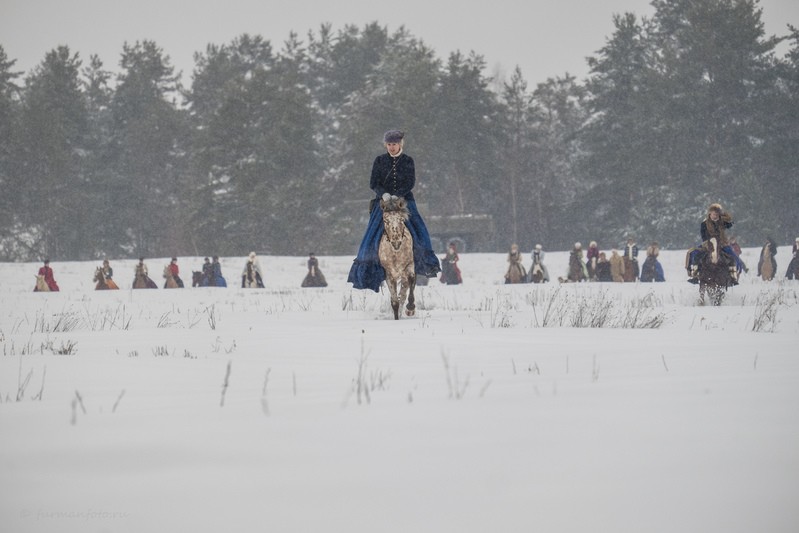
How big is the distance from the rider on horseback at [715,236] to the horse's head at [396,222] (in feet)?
17.5

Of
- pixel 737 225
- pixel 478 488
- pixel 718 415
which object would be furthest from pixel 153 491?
pixel 737 225

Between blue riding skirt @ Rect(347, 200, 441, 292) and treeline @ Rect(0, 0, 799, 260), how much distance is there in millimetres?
43443

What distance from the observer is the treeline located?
56.6 m

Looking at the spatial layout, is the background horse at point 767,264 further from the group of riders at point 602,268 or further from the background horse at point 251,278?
the background horse at point 251,278

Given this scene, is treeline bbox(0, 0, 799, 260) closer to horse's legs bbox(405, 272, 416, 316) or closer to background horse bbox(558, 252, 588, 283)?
background horse bbox(558, 252, 588, 283)

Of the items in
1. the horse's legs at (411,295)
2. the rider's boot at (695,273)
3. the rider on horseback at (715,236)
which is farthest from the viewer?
the rider's boot at (695,273)

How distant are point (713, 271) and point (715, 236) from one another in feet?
1.62

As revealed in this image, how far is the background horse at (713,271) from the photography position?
14938mm

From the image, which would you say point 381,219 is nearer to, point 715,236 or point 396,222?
point 396,222

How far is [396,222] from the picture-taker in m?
11.2

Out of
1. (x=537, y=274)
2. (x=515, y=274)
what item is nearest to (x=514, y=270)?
(x=515, y=274)

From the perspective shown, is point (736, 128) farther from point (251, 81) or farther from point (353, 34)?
point (353, 34)

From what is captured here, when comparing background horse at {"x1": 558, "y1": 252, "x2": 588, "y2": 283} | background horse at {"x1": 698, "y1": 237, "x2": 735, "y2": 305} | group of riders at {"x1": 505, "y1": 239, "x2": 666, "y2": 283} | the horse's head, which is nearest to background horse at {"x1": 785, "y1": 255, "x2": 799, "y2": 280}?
group of riders at {"x1": 505, "y1": 239, "x2": 666, "y2": 283}

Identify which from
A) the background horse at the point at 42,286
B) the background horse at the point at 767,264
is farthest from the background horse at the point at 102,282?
the background horse at the point at 767,264
